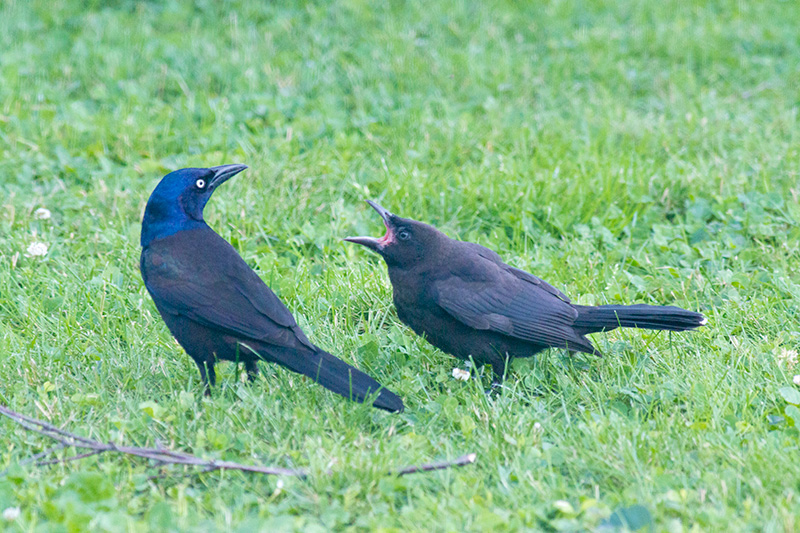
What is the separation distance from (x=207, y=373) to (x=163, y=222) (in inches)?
28.4

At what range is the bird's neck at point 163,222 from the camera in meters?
3.98

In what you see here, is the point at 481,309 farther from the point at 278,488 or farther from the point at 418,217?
the point at 418,217

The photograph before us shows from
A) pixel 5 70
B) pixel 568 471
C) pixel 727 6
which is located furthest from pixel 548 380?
pixel 727 6

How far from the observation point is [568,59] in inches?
316

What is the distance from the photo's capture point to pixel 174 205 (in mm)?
3979

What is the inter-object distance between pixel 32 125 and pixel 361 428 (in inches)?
161

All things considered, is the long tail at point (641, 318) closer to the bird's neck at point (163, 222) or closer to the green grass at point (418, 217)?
the green grass at point (418, 217)

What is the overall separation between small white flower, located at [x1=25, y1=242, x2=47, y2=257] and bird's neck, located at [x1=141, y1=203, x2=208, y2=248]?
110 cm

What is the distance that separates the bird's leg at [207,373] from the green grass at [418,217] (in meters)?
0.07

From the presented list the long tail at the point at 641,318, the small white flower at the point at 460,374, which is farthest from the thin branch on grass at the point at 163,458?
the long tail at the point at 641,318

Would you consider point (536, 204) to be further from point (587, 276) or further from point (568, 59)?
point (568, 59)

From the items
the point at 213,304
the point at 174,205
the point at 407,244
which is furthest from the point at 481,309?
the point at 174,205

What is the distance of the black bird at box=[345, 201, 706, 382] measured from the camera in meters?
3.85

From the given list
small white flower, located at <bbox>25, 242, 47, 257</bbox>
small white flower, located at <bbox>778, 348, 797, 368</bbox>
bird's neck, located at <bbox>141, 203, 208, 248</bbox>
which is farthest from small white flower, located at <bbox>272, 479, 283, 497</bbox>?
small white flower, located at <bbox>25, 242, 47, 257</bbox>
